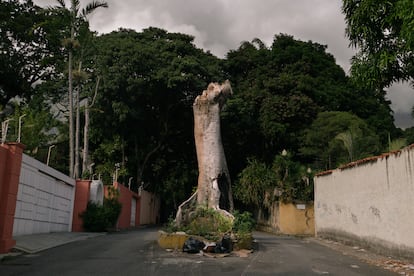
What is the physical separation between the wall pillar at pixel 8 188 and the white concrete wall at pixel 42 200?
135 centimetres

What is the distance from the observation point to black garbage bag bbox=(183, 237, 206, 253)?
9727mm

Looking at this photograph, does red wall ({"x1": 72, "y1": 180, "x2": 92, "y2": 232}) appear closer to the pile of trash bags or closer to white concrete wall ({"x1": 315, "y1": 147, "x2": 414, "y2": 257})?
the pile of trash bags

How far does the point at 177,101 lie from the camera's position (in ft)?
88.2

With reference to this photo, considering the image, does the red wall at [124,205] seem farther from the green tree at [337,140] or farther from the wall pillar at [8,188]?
the wall pillar at [8,188]

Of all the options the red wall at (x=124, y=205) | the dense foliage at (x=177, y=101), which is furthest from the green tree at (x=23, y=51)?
the red wall at (x=124, y=205)

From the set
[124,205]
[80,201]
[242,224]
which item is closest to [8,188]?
[242,224]

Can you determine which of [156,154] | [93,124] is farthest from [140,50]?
[156,154]

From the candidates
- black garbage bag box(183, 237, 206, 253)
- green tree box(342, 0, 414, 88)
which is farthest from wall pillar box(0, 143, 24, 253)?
green tree box(342, 0, 414, 88)

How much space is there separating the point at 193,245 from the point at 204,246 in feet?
0.92

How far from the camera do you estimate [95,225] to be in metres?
16.7

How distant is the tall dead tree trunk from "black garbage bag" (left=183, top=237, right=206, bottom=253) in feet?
9.32

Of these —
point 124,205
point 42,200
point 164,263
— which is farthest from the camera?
point 124,205

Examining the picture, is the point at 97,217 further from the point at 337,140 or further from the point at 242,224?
the point at 337,140

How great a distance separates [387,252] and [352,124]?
10.6 meters
